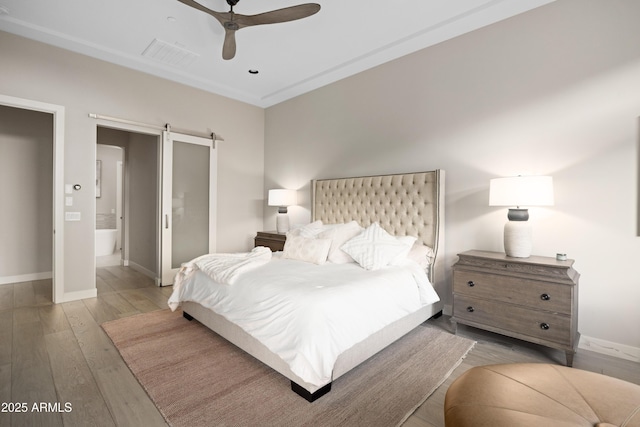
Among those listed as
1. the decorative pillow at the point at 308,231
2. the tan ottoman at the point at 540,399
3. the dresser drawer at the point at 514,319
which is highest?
the decorative pillow at the point at 308,231

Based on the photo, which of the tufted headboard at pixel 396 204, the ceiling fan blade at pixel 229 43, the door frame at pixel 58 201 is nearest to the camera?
the ceiling fan blade at pixel 229 43

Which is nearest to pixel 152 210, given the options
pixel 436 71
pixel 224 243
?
pixel 224 243

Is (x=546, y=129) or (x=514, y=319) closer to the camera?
(x=514, y=319)

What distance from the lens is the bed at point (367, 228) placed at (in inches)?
78.2

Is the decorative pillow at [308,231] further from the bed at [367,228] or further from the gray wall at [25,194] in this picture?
the gray wall at [25,194]

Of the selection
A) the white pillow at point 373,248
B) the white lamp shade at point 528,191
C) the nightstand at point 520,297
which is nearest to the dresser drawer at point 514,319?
the nightstand at point 520,297

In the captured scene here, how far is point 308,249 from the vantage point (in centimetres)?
319

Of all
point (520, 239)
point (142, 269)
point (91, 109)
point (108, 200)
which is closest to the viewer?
point (520, 239)

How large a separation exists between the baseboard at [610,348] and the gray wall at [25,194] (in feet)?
22.6

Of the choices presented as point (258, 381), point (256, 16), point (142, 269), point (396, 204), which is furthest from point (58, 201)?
point (396, 204)

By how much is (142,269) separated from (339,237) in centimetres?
387

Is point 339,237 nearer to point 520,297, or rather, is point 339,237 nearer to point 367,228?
point 367,228

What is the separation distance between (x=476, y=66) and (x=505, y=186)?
137cm

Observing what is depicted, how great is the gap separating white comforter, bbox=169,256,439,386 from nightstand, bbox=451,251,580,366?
0.34m
